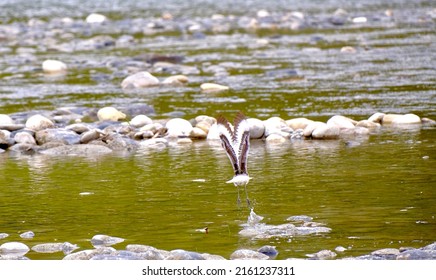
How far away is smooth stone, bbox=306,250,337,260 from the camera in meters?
9.51

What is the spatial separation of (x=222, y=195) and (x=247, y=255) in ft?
9.67

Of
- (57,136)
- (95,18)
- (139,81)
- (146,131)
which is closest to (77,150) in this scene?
(57,136)

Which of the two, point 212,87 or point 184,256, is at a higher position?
point 212,87

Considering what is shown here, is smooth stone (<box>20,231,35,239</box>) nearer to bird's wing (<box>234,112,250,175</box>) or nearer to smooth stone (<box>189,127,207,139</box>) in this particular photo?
bird's wing (<box>234,112,250,175</box>)

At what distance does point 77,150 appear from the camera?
16.1 meters

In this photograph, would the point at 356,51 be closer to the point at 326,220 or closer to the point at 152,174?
the point at 152,174

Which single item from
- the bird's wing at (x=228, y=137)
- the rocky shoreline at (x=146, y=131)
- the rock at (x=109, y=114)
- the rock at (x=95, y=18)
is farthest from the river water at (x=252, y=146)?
the rock at (x=95, y=18)

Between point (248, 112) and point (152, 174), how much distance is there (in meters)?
5.47

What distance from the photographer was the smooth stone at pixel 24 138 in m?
16.6

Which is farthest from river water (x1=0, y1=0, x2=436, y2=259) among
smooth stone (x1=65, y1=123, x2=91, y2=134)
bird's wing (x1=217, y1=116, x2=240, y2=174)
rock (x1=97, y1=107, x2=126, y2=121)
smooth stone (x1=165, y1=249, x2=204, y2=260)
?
smooth stone (x1=65, y1=123, x2=91, y2=134)

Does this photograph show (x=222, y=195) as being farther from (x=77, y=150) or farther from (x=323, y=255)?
(x=77, y=150)

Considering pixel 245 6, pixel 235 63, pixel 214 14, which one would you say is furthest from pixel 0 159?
pixel 245 6

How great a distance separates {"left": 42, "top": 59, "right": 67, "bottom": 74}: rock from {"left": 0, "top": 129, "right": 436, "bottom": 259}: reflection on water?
39.2 ft

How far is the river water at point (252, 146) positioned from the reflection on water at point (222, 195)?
0.02 meters
